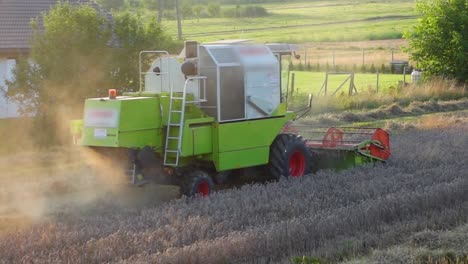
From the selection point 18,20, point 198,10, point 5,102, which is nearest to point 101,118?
→ point 5,102

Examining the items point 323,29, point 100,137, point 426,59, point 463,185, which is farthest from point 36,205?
point 323,29

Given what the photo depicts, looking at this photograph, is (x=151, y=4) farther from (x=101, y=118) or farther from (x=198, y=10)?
(x=101, y=118)

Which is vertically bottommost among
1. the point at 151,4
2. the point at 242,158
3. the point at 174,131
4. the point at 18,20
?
the point at 242,158

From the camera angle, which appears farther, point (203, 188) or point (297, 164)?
point (297, 164)

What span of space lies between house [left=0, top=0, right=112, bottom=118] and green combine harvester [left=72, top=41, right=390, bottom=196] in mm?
12640

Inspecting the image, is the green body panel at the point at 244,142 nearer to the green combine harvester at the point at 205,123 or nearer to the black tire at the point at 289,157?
the green combine harvester at the point at 205,123

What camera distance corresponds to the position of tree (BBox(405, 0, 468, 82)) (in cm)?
3191

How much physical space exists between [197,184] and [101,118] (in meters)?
1.72

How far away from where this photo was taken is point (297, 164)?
47.5ft

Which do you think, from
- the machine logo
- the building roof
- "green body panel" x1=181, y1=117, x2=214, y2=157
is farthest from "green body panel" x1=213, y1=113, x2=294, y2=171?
the building roof

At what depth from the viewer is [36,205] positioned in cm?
1261

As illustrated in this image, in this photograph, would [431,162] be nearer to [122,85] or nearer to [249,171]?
[249,171]

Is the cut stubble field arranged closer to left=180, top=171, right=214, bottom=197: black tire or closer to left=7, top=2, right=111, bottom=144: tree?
left=180, top=171, right=214, bottom=197: black tire

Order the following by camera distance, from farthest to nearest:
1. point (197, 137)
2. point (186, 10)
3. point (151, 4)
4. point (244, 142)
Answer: point (186, 10), point (151, 4), point (244, 142), point (197, 137)
